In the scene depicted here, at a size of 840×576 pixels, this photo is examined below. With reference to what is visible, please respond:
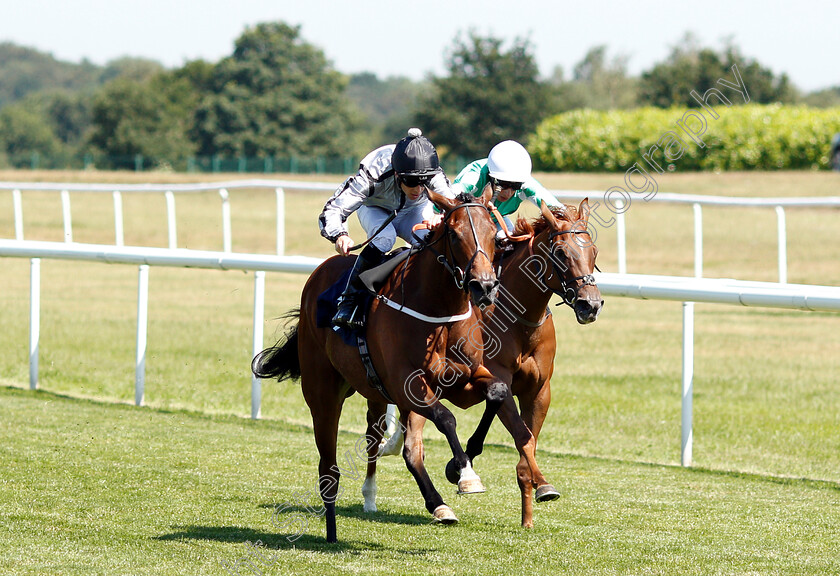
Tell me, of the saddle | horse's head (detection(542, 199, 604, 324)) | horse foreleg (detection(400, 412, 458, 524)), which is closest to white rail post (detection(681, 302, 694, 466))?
horse's head (detection(542, 199, 604, 324))

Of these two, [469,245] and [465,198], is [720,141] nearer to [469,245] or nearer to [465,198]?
[465,198]

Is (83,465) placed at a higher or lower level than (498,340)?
lower

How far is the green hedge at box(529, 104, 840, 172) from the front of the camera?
108 ft

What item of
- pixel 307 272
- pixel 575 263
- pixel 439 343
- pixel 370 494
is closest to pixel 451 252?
pixel 439 343

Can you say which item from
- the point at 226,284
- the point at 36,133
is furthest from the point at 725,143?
the point at 36,133

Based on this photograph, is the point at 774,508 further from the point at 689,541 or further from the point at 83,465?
the point at 83,465

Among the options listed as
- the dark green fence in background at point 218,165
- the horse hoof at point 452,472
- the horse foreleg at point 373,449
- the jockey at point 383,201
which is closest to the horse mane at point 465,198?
the jockey at point 383,201

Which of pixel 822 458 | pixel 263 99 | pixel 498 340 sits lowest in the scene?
pixel 822 458

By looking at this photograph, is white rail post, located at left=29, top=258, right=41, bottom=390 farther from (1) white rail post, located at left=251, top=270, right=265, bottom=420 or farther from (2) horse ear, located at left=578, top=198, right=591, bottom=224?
(2) horse ear, located at left=578, top=198, right=591, bottom=224

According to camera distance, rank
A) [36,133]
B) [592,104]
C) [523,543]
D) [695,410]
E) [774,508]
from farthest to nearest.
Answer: [36,133], [592,104], [695,410], [774,508], [523,543]

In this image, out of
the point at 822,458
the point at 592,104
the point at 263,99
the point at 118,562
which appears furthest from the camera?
the point at 592,104

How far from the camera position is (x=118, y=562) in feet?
14.2

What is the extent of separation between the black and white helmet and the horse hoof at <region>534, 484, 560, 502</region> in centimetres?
142

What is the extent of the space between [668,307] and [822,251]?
14.4 feet
